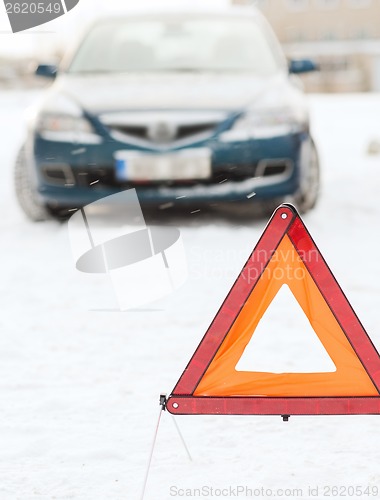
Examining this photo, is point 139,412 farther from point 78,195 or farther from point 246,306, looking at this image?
point 78,195

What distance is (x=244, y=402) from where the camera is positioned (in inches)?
96.4

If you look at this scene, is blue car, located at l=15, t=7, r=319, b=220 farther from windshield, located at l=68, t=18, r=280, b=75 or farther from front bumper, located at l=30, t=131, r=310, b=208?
windshield, located at l=68, t=18, r=280, b=75

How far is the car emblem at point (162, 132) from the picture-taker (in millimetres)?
5988

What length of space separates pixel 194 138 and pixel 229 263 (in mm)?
1099

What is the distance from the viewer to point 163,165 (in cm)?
594

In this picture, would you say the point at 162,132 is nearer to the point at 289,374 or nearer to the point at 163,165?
the point at 163,165

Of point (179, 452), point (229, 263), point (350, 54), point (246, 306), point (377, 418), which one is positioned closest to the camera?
point (246, 306)

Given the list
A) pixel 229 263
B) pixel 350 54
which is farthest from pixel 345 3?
pixel 229 263

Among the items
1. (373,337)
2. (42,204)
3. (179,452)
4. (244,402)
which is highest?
(244,402)

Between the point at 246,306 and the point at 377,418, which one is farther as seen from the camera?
the point at 377,418

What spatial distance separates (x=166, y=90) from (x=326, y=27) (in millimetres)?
50415

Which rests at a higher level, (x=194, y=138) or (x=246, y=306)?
(x=246, y=306)

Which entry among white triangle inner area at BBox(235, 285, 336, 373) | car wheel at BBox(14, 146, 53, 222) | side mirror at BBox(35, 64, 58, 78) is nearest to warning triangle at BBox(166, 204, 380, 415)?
white triangle inner area at BBox(235, 285, 336, 373)

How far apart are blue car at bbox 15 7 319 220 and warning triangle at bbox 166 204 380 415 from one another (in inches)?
140
